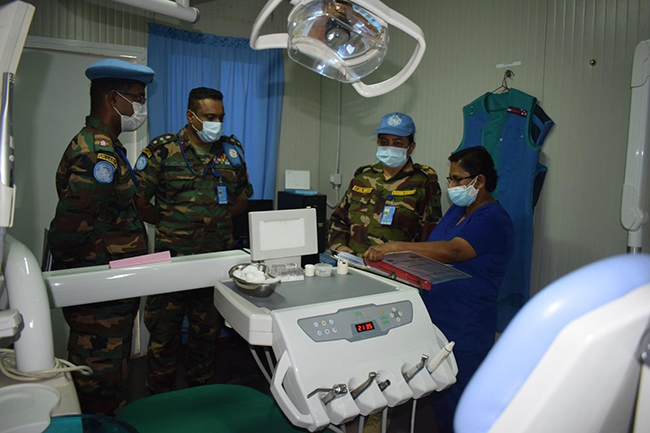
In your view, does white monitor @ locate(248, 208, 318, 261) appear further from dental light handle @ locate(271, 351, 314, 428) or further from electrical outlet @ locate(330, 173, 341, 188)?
electrical outlet @ locate(330, 173, 341, 188)

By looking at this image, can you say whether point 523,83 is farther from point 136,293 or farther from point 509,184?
point 136,293

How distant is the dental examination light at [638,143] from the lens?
1448mm

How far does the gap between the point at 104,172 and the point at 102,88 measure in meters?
0.46

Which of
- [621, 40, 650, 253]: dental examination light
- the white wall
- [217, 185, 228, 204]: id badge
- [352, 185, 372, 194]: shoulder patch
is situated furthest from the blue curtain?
[621, 40, 650, 253]: dental examination light

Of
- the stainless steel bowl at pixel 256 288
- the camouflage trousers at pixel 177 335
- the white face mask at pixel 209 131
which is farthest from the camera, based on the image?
the white face mask at pixel 209 131

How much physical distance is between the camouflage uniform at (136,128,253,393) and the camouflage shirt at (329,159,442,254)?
0.72m

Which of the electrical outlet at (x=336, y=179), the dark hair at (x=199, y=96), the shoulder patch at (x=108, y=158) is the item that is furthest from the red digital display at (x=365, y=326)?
the electrical outlet at (x=336, y=179)

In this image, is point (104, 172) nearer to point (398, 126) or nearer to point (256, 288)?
point (256, 288)

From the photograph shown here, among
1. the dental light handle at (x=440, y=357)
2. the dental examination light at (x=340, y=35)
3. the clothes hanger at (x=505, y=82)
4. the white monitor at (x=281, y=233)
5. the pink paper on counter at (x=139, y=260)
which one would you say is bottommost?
the dental light handle at (x=440, y=357)

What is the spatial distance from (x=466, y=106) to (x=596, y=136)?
69 centimetres

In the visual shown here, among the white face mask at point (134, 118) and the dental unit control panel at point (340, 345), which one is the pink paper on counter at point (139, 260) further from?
the white face mask at point (134, 118)

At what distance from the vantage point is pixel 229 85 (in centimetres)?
322

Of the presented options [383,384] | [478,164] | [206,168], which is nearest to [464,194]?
[478,164]

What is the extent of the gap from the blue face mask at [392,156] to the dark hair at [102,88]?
127 centimetres
